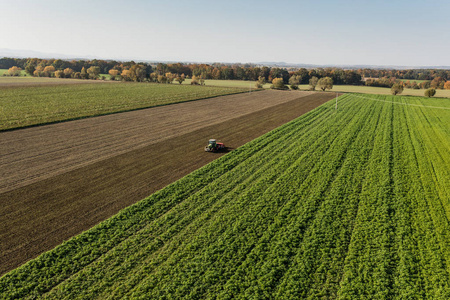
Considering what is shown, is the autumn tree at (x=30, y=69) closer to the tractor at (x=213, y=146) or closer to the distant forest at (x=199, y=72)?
the distant forest at (x=199, y=72)

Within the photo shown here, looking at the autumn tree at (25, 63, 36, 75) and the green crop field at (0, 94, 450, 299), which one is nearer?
the green crop field at (0, 94, 450, 299)

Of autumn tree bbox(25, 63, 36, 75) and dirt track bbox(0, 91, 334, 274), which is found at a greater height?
autumn tree bbox(25, 63, 36, 75)

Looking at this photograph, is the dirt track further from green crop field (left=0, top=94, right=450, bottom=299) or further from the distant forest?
the distant forest

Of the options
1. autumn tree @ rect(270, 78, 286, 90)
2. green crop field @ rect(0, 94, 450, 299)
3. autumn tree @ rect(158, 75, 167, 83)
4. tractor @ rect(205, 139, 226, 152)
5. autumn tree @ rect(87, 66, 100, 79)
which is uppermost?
autumn tree @ rect(87, 66, 100, 79)

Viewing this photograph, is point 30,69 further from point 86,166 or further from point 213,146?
point 213,146

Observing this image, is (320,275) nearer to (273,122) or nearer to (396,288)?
(396,288)

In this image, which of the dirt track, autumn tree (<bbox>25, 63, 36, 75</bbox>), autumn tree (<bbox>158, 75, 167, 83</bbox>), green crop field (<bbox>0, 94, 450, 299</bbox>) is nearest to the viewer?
green crop field (<bbox>0, 94, 450, 299</bbox>)

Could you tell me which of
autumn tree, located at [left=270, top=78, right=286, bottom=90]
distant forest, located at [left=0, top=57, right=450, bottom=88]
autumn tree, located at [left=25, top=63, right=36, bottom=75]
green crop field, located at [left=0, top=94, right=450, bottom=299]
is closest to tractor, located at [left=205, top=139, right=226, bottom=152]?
green crop field, located at [left=0, top=94, right=450, bottom=299]

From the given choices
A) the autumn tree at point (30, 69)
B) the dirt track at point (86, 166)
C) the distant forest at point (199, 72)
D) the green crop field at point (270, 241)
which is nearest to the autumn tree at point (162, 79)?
the distant forest at point (199, 72)
